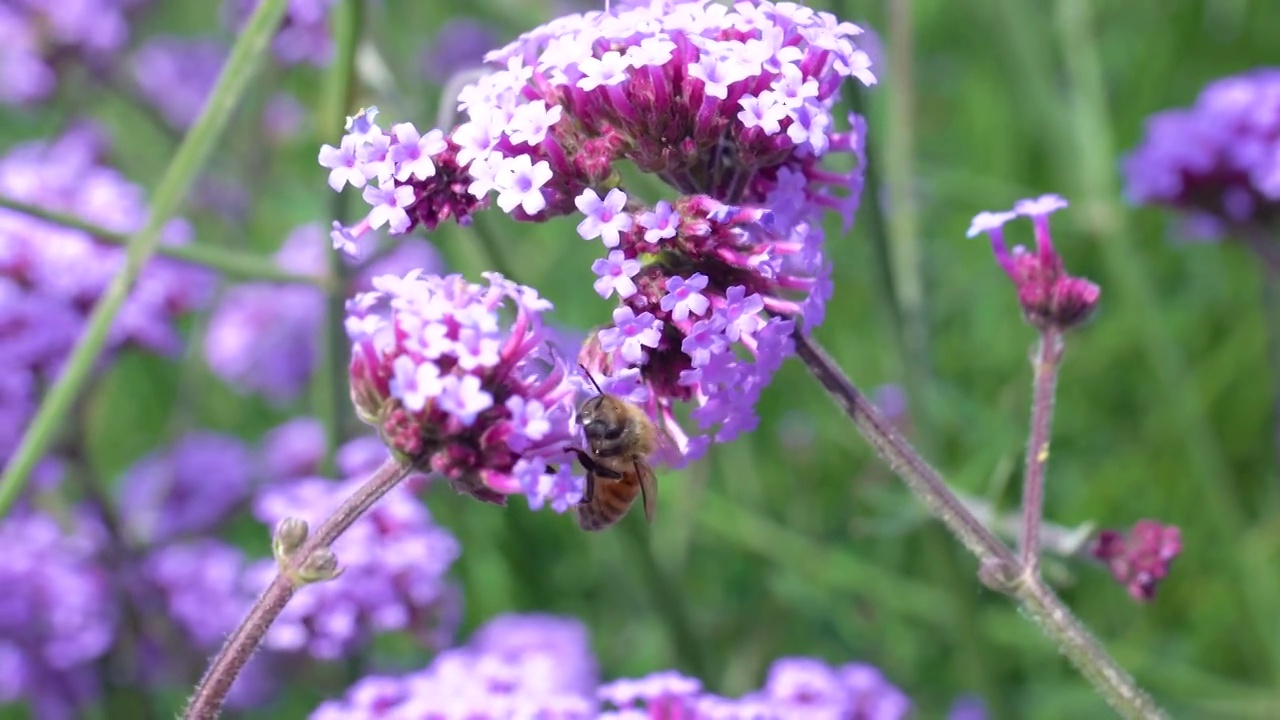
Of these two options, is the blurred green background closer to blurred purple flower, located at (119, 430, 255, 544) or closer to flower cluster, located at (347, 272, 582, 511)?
blurred purple flower, located at (119, 430, 255, 544)

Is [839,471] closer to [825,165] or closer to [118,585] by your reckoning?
[825,165]

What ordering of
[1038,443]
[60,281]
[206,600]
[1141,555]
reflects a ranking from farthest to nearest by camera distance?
1. [206,600]
2. [60,281]
3. [1141,555]
4. [1038,443]

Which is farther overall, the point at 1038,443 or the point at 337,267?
the point at 337,267

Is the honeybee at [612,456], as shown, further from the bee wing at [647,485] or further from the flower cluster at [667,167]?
the flower cluster at [667,167]

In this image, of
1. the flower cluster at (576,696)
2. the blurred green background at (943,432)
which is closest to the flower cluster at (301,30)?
the blurred green background at (943,432)

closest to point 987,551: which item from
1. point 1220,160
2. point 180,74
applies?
point 1220,160

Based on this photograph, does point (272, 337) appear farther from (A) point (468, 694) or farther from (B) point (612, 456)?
(B) point (612, 456)

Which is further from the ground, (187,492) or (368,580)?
(187,492)
